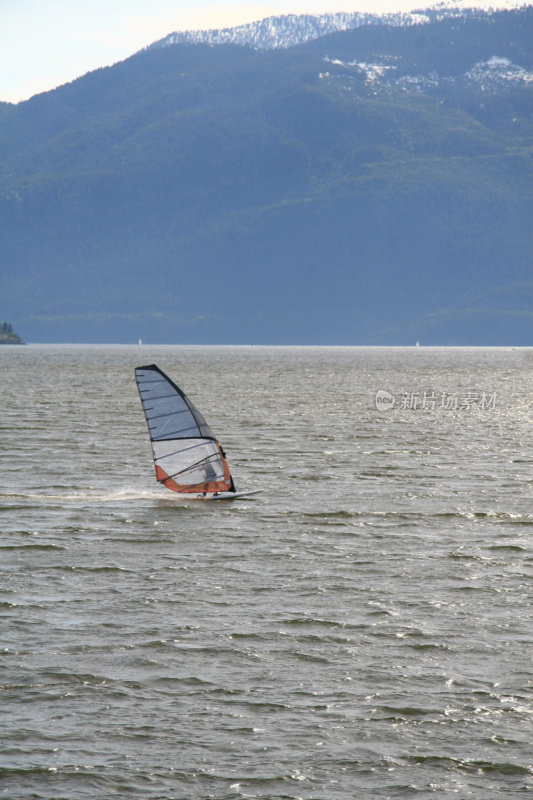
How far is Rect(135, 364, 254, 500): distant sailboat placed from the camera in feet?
96.1

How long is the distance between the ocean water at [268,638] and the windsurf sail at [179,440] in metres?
1.02

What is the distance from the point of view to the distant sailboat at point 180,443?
29.3 m

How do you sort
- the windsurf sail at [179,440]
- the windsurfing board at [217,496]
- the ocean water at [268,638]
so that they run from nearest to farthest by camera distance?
the ocean water at [268,638] → the windsurf sail at [179,440] → the windsurfing board at [217,496]

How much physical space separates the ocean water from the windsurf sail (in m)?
1.02

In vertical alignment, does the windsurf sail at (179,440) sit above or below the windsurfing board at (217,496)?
above

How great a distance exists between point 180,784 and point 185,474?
1998 centimetres

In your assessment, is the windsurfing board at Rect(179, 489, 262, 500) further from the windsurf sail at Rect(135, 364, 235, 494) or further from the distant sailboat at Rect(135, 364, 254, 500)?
the windsurf sail at Rect(135, 364, 235, 494)

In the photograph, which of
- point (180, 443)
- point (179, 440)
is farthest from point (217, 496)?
point (179, 440)

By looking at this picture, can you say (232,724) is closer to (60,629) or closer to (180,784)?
(180,784)

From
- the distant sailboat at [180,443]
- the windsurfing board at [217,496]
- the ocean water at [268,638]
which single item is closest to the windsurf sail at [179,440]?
the distant sailboat at [180,443]

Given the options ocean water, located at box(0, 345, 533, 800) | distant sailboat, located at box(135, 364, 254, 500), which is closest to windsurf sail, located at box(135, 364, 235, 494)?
distant sailboat, located at box(135, 364, 254, 500)

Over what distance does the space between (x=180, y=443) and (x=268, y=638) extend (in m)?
14.3

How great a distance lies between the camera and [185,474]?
30922mm

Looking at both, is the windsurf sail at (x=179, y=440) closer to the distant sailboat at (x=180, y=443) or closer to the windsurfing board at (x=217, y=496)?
the distant sailboat at (x=180, y=443)
